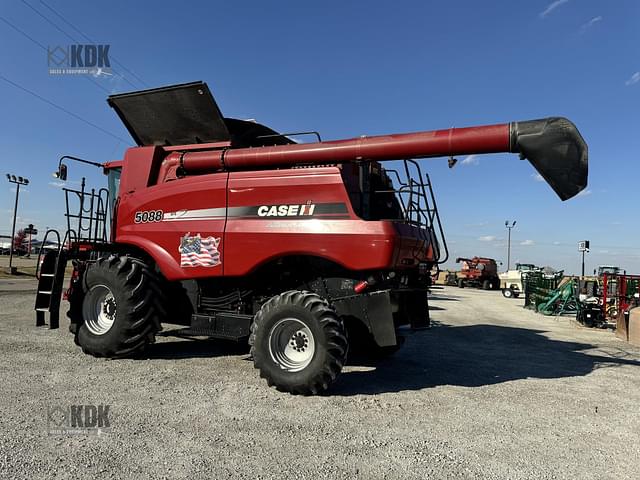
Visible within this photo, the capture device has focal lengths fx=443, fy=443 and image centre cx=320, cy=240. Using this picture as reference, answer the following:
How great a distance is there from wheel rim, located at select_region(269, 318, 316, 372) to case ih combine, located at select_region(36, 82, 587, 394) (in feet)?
0.05

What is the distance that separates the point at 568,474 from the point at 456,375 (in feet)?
9.81

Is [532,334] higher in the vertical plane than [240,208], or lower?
lower

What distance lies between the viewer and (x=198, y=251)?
6172 mm

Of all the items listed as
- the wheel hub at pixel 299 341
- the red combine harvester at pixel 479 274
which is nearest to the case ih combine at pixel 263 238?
the wheel hub at pixel 299 341

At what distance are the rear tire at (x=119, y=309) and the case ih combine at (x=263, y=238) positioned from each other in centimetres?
2

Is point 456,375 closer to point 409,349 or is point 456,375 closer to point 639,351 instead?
point 409,349

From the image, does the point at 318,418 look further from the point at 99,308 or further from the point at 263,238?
the point at 99,308

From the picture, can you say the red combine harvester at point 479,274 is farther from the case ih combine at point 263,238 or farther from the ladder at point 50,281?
the ladder at point 50,281

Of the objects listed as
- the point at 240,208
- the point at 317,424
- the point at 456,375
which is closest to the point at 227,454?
the point at 317,424

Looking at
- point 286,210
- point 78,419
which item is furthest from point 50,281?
point 286,210

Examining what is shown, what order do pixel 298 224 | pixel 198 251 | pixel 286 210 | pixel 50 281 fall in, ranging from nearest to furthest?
1. pixel 298 224
2. pixel 286 210
3. pixel 198 251
4. pixel 50 281

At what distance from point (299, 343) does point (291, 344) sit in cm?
10

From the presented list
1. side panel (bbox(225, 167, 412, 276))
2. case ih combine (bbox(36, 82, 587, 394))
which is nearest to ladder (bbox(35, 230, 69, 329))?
case ih combine (bbox(36, 82, 587, 394))

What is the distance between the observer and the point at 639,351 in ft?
31.1
